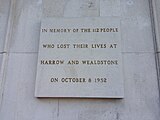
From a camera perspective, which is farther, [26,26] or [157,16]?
[26,26]

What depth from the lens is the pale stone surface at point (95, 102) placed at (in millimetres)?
4875

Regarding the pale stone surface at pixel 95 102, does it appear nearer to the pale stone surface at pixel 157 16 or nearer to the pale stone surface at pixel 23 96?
the pale stone surface at pixel 23 96

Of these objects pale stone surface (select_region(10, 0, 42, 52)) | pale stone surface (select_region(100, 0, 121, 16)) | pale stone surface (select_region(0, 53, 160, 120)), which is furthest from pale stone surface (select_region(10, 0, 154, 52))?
pale stone surface (select_region(0, 53, 160, 120))

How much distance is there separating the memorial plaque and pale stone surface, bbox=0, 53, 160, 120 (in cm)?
22

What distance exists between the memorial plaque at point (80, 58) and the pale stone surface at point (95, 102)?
0.72ft

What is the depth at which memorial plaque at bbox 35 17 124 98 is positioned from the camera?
495 centimetres

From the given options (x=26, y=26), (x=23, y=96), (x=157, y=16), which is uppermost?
(x=157, y=16)

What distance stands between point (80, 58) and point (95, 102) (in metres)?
1.06

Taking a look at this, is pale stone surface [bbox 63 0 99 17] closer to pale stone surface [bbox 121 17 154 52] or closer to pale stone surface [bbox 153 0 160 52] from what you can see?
pale stone surface [bbox 121 17 154 52]

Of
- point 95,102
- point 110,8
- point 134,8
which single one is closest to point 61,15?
point 110,8

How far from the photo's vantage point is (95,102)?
16.4ft

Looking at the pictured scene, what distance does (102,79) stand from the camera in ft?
16.4

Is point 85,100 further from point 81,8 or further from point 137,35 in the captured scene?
point 81,8

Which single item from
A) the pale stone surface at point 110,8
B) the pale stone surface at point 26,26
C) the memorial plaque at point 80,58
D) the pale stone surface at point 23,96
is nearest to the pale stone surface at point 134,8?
the pale stone surface at point 110,8
